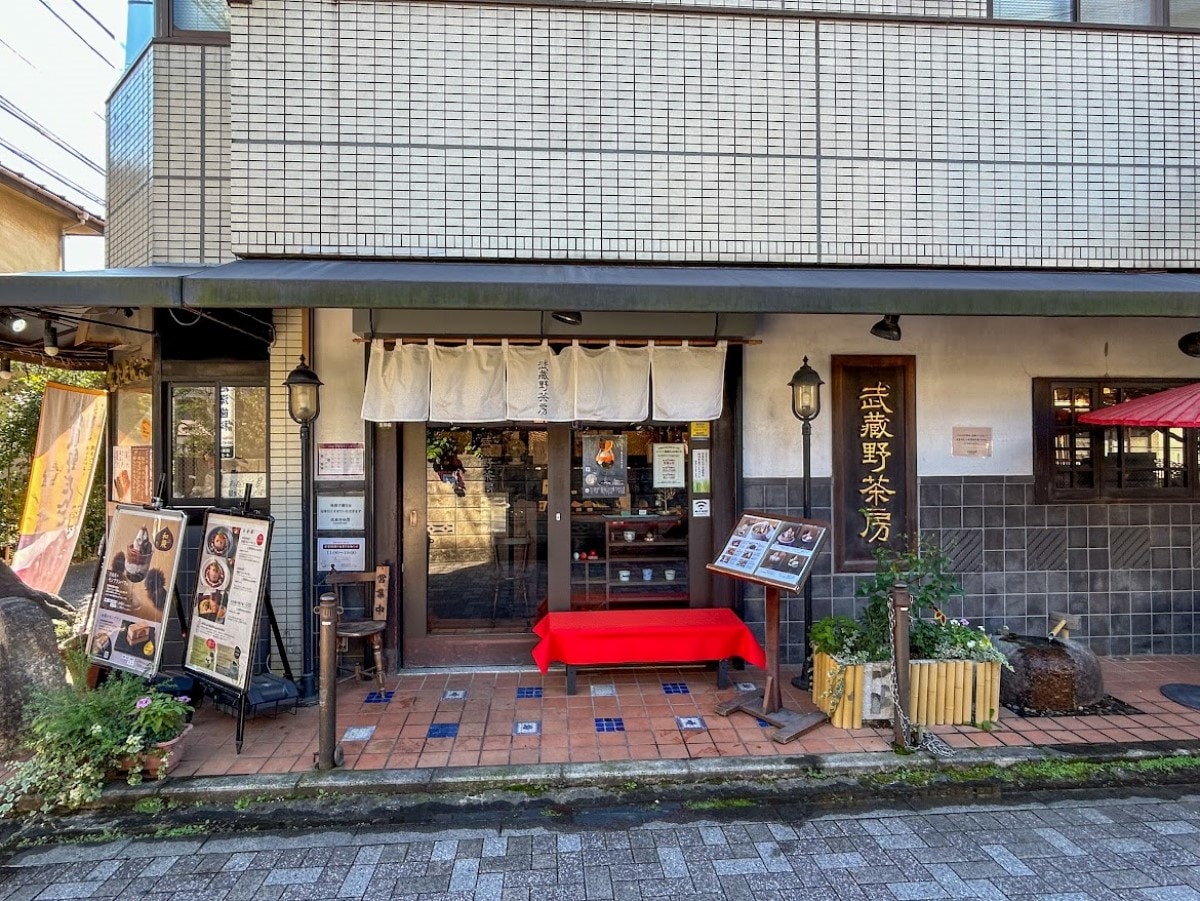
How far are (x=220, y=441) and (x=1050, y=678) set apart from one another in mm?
7507

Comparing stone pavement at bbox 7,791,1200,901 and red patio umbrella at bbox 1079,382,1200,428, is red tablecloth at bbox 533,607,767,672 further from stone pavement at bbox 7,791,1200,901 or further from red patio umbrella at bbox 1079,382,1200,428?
red patio umbrella at bbox 1079,382,1200,428

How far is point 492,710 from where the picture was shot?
5027 mm

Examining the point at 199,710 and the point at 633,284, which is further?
the point at 199,710

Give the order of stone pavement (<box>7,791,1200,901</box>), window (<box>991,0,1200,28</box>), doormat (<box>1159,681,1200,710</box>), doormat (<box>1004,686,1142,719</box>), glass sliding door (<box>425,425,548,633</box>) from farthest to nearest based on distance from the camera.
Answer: glass sliding door (<box>425,425,548,633</box>) < window (<box>991,0,1200,28</box>) < doormat (<box>1159,681,1200,710</box>) < doormat (<box>1004,686,1142,719</box>) < stone pavement (<box>7,791,1200,901</box>)

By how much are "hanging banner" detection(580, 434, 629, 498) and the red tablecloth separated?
134 cm

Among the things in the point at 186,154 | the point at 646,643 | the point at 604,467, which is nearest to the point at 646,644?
the point at 646,643

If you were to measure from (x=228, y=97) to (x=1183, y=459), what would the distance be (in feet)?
32.9

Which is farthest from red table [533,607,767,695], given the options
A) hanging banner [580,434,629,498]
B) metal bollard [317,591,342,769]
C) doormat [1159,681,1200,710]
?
doormat [1159,681,1200,710]

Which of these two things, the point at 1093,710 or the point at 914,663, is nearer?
the point at 914,663

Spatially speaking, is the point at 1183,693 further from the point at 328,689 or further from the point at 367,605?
the point at 367,605

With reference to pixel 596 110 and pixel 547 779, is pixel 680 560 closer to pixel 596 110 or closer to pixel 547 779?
pixel 547 779

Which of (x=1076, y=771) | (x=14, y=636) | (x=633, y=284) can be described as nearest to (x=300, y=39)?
(x=633, y=284)

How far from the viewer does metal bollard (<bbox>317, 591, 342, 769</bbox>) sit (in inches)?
160

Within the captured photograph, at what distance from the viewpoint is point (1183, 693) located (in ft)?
17.2
